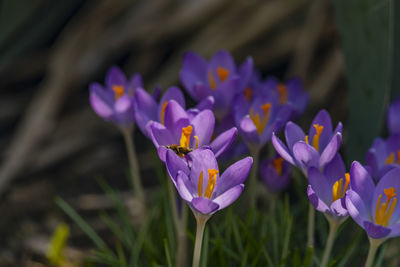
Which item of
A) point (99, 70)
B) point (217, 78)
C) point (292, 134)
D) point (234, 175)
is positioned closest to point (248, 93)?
point (217, 78)

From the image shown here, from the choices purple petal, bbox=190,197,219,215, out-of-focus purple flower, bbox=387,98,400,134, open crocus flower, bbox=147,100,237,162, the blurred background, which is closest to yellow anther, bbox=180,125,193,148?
open crocus flower, bbox=147,100,237,162

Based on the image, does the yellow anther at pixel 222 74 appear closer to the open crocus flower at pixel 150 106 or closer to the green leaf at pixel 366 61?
the open crocus flower at pixel 150 106

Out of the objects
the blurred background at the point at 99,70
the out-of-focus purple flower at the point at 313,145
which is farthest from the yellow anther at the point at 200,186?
the blurred background at the point at 99,70

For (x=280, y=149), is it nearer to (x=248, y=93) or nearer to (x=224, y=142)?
(x=224, y=142)

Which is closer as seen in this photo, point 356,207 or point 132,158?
point 356,207

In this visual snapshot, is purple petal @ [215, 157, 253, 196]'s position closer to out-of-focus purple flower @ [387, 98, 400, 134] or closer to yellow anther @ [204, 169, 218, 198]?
yellow anther @ [204, 169, 218, 198]

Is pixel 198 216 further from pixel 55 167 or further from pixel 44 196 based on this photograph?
pixel 55 167
